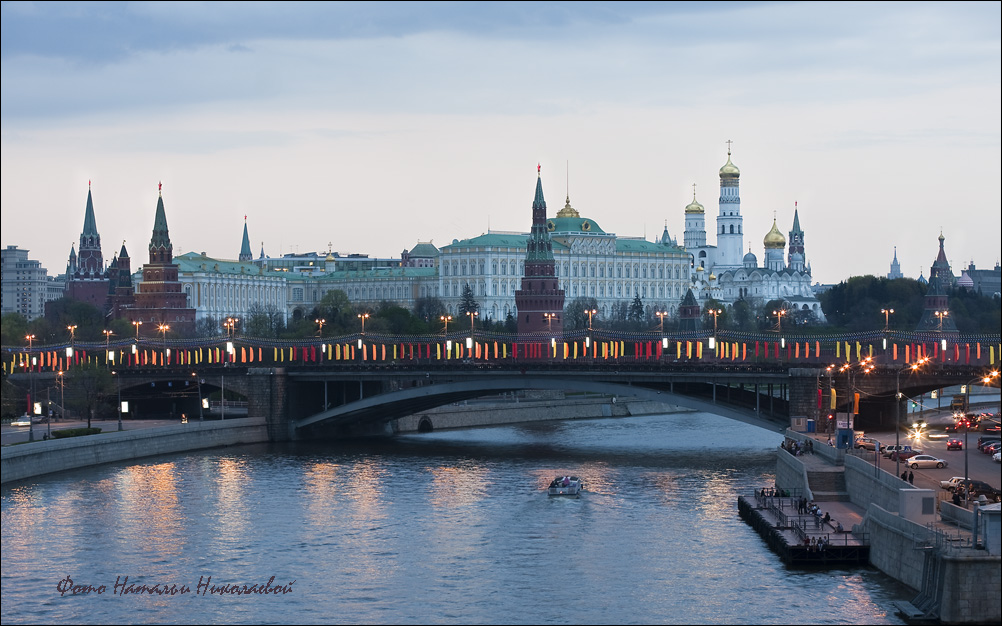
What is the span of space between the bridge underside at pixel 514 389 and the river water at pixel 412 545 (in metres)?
2.54

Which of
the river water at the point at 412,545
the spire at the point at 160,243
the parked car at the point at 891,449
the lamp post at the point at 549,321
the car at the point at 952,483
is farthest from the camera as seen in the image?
the spire at the point at 160,243

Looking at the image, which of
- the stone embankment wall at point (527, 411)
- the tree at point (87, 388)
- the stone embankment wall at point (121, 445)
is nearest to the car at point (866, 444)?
the stone embankment wall at point (121, 445)

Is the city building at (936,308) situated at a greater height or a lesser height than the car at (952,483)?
greater

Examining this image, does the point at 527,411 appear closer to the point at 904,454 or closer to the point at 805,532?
the point at 904,454

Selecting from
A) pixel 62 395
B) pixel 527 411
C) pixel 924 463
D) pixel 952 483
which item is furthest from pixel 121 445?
pixel 952 483

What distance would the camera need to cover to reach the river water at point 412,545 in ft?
156

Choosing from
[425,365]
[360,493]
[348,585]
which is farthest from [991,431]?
[425,365]

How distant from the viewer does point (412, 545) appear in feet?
190

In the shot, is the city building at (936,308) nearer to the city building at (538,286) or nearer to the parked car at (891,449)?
the city building at (538,286)

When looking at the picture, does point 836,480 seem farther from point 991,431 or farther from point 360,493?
point 360,493

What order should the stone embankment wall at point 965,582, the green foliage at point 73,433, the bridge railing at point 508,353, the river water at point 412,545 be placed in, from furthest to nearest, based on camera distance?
the bridge railing at point 508,353 < the green foliage at point 73,433 < the river water at point 412,545 < the stone embankment wall at point 965,582

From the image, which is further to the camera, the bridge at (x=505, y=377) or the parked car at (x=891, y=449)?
A: the bridge at (x=505, y=377)

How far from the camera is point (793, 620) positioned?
45.8 metres

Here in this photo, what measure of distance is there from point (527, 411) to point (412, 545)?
62870 millimetres
